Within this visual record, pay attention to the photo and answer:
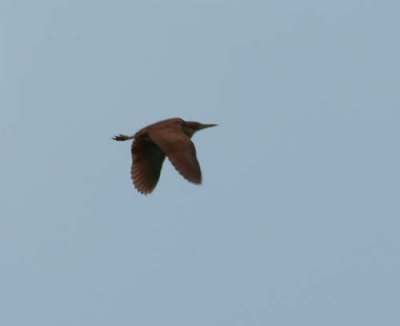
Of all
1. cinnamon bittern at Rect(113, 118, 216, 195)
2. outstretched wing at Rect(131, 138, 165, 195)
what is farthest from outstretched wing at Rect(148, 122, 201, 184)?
outstretched wing at Rect(131, 138, 165, 195)

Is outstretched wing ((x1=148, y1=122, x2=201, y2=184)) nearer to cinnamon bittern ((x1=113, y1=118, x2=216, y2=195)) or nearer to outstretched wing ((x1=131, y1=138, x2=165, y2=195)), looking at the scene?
cinnamon bittern ((x1=113, y1=118, x2=216, y2=195))

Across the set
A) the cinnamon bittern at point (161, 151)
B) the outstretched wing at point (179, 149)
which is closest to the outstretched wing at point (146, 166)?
A: the cinnamon bittern at point (161, 151)

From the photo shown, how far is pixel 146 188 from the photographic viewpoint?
35.9m

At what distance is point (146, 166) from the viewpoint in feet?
117

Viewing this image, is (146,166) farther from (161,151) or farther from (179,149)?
(179,149)

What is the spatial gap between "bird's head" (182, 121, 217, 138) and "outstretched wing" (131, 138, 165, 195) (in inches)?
34.1

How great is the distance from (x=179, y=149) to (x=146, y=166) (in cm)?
355

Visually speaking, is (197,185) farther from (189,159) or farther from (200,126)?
(200,126)

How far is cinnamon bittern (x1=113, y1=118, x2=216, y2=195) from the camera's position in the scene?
105 feet

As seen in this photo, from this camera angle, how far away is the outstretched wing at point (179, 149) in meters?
31.7

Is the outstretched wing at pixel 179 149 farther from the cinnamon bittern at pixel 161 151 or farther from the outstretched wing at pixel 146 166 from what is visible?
the outstretched wing at pixel 146 166

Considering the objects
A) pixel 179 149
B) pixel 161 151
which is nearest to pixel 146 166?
pixel 161 151

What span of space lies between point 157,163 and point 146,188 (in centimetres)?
71

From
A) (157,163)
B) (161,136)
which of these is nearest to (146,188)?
(157,163)
